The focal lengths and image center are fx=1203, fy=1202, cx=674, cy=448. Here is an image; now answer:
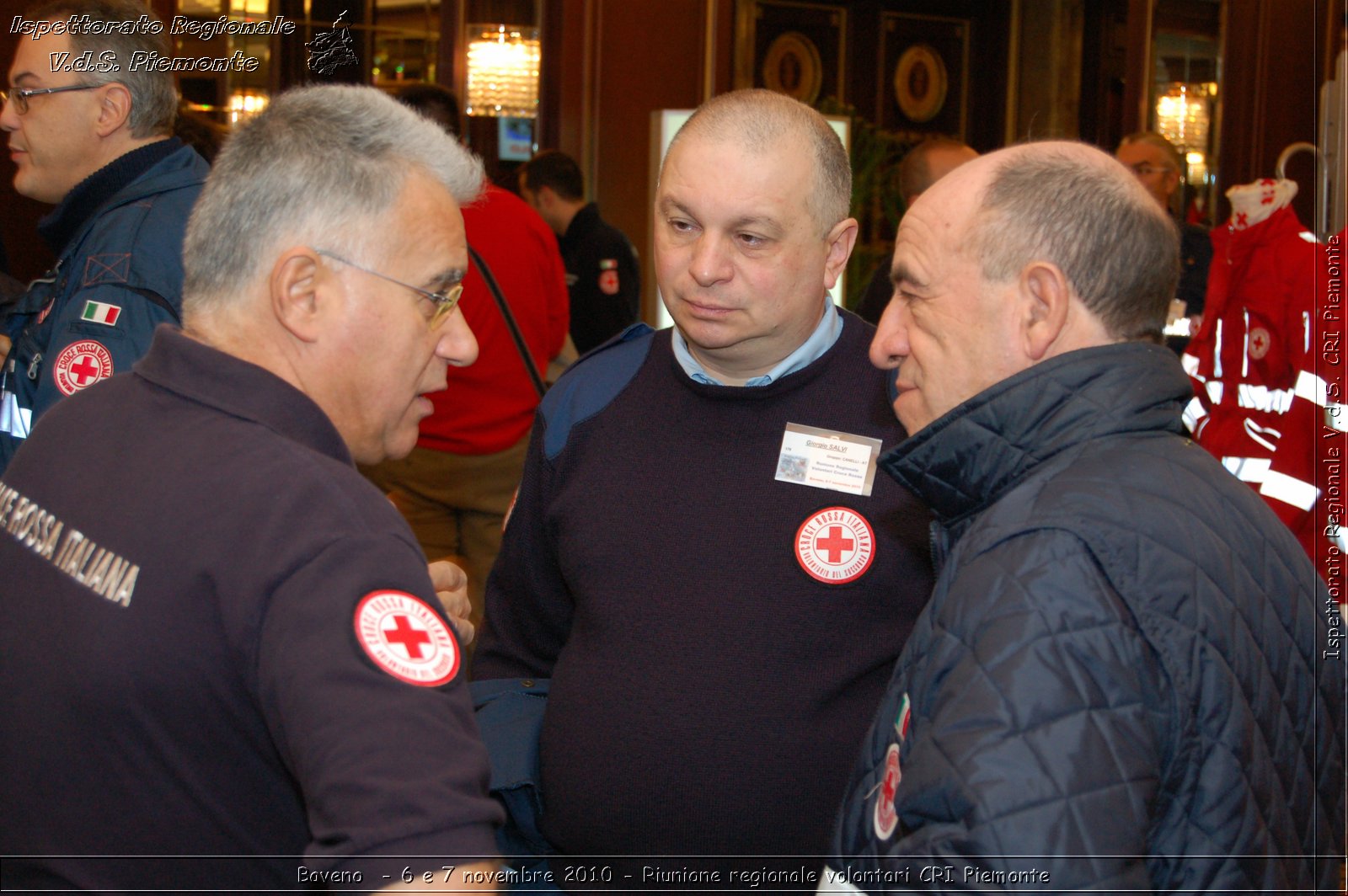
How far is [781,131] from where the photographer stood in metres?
1.94

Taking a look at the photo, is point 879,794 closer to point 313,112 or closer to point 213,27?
point 313,112

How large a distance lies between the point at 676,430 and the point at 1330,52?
27.1 feet

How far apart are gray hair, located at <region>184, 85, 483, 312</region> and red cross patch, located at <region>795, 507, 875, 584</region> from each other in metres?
0.81

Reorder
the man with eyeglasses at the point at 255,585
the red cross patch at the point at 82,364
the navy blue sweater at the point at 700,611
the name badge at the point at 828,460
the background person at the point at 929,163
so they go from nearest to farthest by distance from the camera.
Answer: the man with eyeglasses at the point at 255,585
the navy blue sweater at the point at 700,611
the name badge at the point at 828,460
the red cross patch at the point at 82,364
the background person at the point at 929,163

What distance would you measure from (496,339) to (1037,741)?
3.01 meters

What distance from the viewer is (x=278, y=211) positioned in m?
1.23

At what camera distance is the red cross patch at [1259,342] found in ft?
12.2

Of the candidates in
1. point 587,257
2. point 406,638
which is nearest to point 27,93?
point 406,638

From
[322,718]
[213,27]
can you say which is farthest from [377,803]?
[213,27]

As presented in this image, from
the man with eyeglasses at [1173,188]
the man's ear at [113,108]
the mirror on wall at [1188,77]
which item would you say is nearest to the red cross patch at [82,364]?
the man's ear at [113,108]

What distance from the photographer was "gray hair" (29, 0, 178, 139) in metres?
2.51

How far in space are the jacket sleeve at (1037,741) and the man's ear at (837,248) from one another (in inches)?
39.7

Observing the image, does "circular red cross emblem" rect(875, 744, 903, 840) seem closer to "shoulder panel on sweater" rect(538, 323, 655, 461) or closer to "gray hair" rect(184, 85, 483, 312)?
"gray hair" rect(184, 85, 483, 312)

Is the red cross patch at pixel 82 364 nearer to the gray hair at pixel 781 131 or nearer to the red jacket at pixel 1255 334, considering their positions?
the gray hair at pixel 781 131
